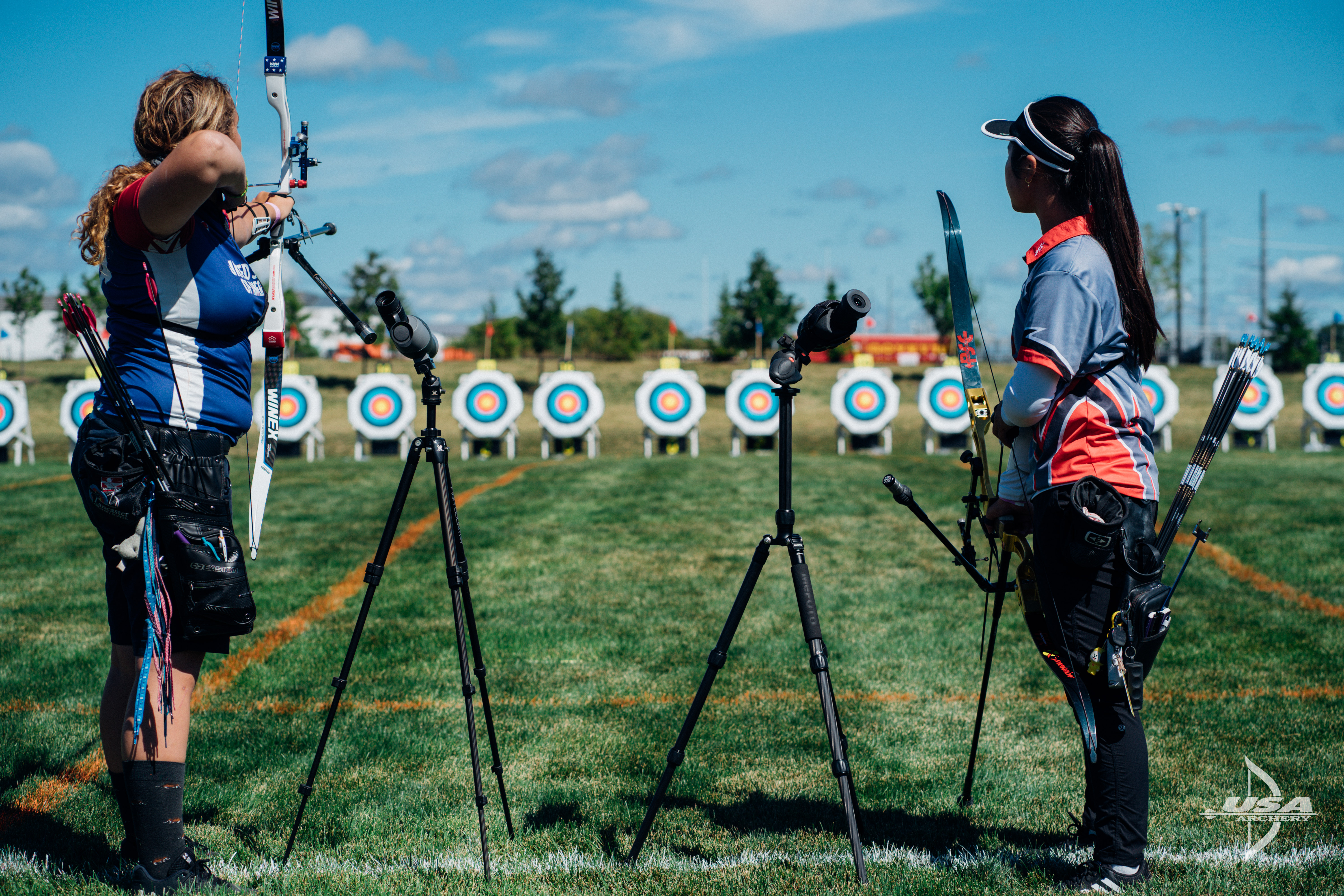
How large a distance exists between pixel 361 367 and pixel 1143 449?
3516cm

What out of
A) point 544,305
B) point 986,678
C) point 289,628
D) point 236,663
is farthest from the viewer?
point 544,305

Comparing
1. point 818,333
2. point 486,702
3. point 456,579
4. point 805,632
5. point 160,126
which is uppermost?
point 160,126

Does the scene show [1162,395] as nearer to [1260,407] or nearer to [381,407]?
[1260,407]

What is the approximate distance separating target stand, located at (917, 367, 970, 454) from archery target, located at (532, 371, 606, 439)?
5.36 m

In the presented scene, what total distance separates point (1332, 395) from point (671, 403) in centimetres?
1108

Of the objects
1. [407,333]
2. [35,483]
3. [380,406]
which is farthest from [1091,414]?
[380,406]

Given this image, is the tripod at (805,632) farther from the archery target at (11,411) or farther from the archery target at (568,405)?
the archery target at (11,411)

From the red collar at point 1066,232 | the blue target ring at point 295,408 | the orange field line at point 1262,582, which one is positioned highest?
the red collar at point 1066,232

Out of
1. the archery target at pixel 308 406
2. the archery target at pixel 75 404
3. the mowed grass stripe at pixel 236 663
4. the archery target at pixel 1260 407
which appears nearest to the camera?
the mowed grass stripe at pixel 236 663

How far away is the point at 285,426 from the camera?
17.0 m

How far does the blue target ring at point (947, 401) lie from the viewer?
17.4m

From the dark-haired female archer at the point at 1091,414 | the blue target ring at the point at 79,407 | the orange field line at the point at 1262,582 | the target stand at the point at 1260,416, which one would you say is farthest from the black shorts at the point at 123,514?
the target stand at the point at 1260,416

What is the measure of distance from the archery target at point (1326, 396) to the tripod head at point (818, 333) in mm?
17620

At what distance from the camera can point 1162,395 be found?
58.1 ft
